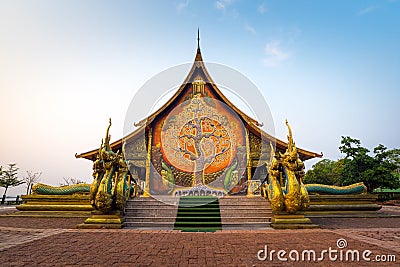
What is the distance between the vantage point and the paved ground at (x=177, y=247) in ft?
10.0

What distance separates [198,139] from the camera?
12094 mm

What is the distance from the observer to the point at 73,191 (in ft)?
28.8

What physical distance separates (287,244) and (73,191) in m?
7.46

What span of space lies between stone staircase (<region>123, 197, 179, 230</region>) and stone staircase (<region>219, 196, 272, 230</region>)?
1350 mm

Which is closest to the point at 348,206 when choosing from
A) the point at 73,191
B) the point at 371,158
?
the point at 73,191

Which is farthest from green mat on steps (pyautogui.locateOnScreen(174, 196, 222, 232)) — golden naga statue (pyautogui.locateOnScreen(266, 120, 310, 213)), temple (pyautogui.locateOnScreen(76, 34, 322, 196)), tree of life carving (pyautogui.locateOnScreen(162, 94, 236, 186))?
tree of life carving (pyautogui.locateOnScreen(162, 94, 236, 186))

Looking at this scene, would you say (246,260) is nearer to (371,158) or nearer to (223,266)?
(223,266)

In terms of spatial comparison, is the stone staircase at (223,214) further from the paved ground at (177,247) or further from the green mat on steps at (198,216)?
the paved ground at (177,247)

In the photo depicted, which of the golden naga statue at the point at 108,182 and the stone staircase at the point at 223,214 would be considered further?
the stone staircase at the point at 223,214

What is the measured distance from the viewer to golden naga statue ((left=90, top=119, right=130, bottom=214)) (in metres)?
5.91

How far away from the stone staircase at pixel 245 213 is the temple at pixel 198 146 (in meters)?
3.35

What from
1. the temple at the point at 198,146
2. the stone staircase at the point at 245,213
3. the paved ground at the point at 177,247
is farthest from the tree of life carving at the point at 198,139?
the paved ground at the point at 177,247

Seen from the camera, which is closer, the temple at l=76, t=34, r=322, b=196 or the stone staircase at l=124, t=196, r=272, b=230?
the stone staircase at l=124, t=196, r=272, b=230

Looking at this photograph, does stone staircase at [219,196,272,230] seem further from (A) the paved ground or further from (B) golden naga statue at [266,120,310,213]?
(A) the paved ground
